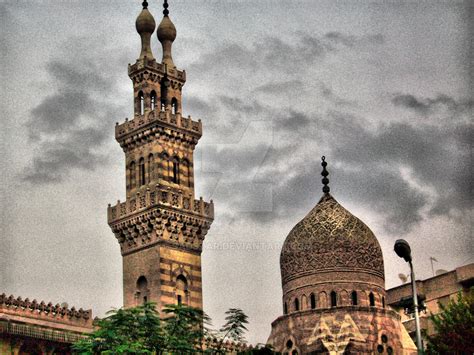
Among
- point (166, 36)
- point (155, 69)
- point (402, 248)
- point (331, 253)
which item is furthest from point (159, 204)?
point (402, 248)

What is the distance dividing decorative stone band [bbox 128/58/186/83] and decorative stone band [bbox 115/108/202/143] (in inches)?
68.7

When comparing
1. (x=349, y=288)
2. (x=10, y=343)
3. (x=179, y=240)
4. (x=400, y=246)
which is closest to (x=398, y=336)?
(x=349, y=288)

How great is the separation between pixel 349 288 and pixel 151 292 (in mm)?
7508

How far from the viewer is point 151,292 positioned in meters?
43.0

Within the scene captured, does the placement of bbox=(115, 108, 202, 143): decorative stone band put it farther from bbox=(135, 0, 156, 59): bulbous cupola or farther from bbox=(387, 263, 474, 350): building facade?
bbox=(387, 263, 474, 350): building facade

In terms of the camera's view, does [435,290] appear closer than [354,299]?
No

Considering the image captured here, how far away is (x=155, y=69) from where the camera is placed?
1828 inches

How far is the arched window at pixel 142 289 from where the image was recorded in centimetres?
4344

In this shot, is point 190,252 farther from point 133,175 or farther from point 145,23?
point 145,23

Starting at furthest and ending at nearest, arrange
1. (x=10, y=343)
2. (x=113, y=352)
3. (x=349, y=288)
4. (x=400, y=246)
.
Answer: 1. (x=349, y=288)
2. (x=10, y=343)
3. (x=113, y=352)
4. (x=400, y=246)

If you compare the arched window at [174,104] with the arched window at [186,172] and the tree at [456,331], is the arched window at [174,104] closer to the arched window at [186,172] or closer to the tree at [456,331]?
the arched window at [186,172]

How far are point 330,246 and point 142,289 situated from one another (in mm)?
7463

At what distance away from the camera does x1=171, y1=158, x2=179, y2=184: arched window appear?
45.6m

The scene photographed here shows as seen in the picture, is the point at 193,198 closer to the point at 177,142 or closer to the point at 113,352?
the point at 177,142
